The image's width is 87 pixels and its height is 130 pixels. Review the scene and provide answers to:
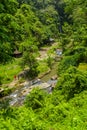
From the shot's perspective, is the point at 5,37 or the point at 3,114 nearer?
the point at 3,114

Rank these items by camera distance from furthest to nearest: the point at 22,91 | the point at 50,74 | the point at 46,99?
the point at 50,74 < the point at 22,91 < the point at 46,99

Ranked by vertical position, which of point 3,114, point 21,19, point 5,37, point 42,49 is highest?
point 5,37

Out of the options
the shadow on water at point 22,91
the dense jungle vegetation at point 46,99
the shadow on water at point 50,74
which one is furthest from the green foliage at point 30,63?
the dense jungle vegetation at point 46,99

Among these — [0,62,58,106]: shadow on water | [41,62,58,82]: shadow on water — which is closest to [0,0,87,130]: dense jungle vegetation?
[0,62,58,106]: shadow on water

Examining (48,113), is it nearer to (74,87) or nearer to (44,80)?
(74,87)

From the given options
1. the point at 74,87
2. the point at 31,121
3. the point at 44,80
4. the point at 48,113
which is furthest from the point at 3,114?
the point at 44,80

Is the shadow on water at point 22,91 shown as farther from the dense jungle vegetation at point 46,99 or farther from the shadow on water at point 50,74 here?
the dense jungle vegetation at point 46,99

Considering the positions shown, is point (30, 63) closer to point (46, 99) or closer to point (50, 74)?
point (50, 74)

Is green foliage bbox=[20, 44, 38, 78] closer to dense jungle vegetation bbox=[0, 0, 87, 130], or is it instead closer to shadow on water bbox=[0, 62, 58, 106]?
shadow on water bbox=[0, 62, 58, 106]

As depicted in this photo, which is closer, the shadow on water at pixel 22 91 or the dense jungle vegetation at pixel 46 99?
the dense jungle vegetation at pixel 46 99

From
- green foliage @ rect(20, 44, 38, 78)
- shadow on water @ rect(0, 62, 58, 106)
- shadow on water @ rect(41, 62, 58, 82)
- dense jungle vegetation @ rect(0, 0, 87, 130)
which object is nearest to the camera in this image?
dense jungle vegetation @ rect(0, 0, 87, 130)

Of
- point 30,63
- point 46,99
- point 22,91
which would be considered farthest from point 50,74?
point 46,99
